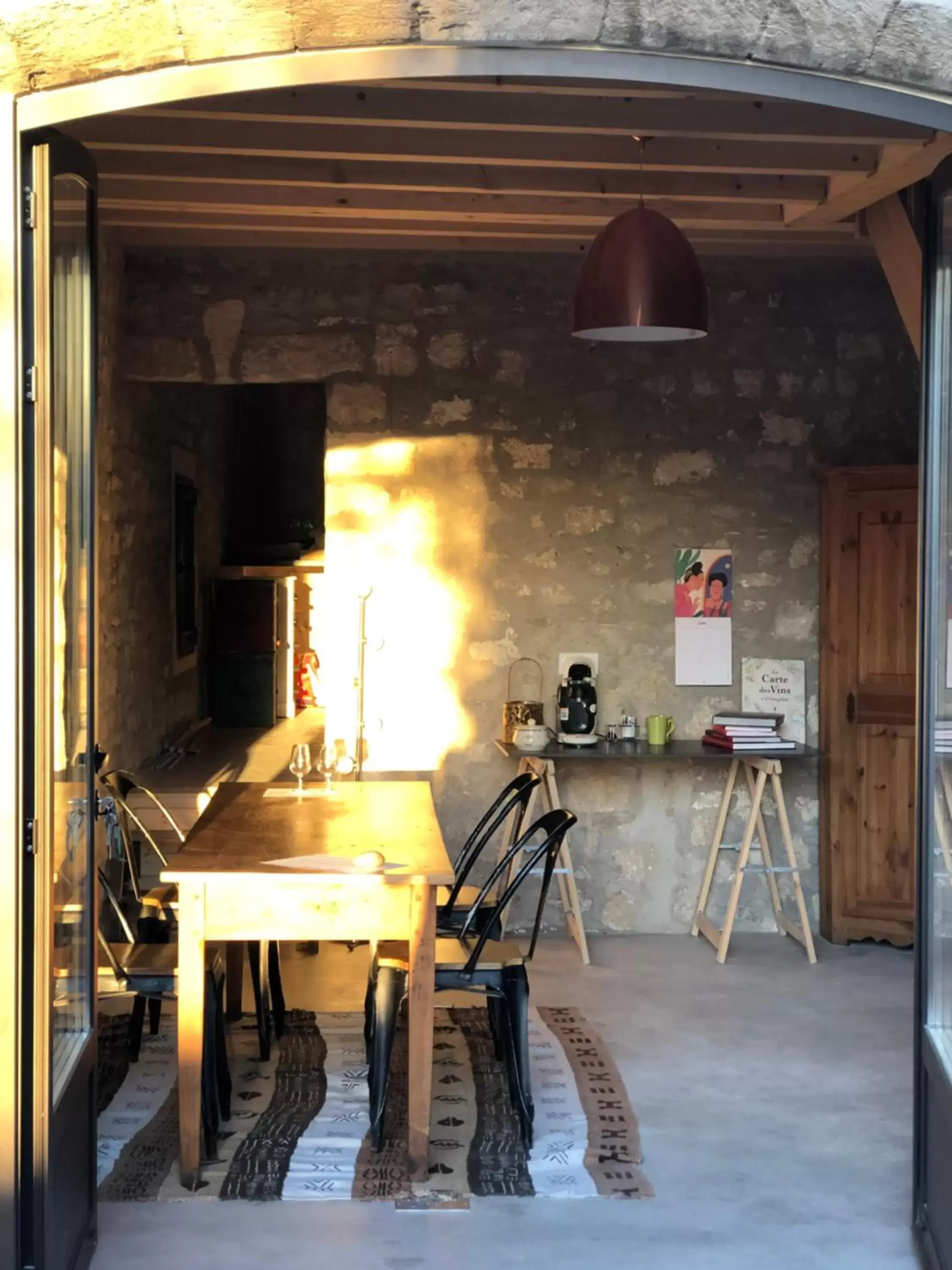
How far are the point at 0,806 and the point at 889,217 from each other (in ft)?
13.1

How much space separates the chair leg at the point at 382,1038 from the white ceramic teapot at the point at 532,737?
7.85 ft

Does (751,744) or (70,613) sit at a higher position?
(70,613)

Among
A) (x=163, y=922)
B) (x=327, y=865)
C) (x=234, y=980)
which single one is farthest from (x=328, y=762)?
(x=327, y=865)

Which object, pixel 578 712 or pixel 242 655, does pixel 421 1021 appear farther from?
pixel 242 655

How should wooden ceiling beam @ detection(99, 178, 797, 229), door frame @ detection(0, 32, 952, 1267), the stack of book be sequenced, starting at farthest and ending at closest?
the stack of book → wooden ceiling beam @ detection(99, 178, 797, 229) → door frame @ detection(0, 32, 952, 1267)

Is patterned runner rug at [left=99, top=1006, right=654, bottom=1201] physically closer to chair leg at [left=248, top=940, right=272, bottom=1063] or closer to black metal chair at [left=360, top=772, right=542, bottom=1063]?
chair leg at [left=248, top=940, right=272, bottom=1063]

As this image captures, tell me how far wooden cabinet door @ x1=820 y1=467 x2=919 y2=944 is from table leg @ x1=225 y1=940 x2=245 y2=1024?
9.54 ft

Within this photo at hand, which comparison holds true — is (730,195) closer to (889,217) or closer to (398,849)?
(889,217)

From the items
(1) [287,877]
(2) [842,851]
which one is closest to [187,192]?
(1) [287,877]

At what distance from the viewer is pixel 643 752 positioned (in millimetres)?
6535

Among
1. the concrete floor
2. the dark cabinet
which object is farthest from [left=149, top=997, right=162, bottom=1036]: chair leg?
the dark cabinet

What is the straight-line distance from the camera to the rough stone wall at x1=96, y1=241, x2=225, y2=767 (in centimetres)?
638

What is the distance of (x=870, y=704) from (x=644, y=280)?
3230 millimetres

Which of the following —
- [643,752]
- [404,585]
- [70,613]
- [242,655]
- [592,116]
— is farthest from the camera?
[242,655]
